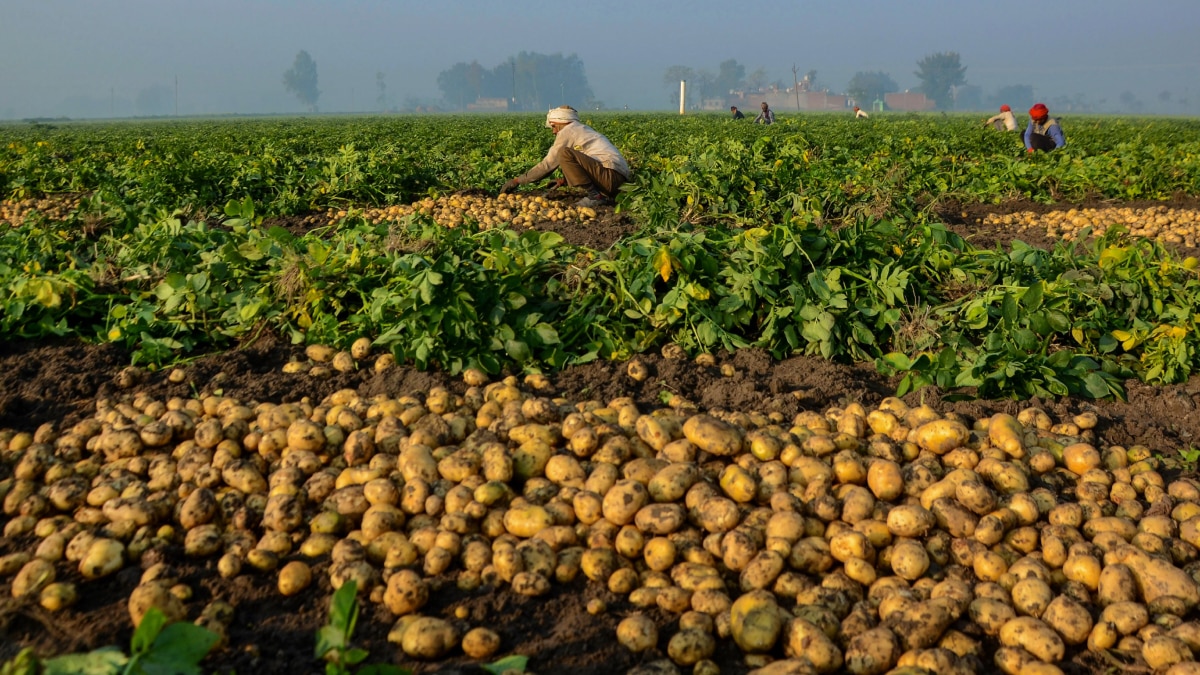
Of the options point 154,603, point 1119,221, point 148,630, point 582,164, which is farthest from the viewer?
point 582,164

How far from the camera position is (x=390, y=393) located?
341 centimetres

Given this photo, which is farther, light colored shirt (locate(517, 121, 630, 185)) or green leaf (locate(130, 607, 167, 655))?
light colored shirt (locate(517, 121, 630, 185))

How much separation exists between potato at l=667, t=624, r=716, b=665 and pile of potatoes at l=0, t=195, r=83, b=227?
7711 mm

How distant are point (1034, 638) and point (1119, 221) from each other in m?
7.83

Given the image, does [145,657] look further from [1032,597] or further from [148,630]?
[1032,597]

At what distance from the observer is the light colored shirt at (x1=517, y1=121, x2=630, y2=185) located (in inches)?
341

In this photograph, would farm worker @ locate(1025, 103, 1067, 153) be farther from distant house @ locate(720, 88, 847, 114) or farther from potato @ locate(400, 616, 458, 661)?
distant house @ locate(720, 88, 847, 114)

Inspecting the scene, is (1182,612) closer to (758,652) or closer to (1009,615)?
(1009,615)

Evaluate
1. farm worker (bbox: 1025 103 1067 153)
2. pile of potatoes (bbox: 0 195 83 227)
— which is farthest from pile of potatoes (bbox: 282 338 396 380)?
farm worker (bbox: 1025 103 1067 153)

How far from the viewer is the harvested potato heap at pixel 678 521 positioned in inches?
78.8

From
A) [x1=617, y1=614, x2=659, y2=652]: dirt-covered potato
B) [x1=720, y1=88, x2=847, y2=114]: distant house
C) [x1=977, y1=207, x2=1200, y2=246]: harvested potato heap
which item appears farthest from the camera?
[x1=720, y1=88, x2=847, y2=114]: distant house

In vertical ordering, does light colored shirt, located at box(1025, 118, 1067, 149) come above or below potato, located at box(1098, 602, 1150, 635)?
above

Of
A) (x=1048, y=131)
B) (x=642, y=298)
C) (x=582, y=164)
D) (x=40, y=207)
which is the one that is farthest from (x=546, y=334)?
(x=1048, y=131)

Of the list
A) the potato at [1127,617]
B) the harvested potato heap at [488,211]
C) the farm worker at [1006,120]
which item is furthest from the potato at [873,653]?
the farm worker at [1006,120]
